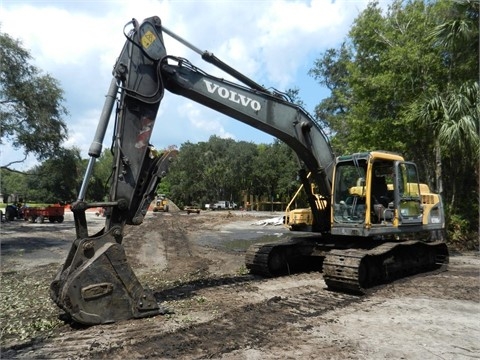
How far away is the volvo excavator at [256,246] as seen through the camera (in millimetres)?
5625

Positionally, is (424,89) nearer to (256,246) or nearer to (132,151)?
(256,246)

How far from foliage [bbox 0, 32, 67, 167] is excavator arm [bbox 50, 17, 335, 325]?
17.0m

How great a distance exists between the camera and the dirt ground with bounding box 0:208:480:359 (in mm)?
4809

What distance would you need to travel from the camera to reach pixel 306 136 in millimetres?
8555

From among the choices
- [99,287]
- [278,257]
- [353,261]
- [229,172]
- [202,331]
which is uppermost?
[229,172]

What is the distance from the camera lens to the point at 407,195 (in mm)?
8961

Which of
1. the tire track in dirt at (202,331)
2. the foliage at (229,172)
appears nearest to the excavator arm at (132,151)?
the tire track in dirt at (202,331)

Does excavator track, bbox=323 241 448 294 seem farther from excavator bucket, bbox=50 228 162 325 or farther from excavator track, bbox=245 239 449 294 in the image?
excavator bucket, bbox=50 228 162 325

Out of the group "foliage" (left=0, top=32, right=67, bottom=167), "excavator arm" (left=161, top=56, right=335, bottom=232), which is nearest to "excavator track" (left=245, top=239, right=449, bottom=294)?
"excavator arm" (left=161, top=56, right=335, bottom=232)

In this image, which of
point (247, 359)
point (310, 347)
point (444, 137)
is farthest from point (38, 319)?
point (444, 137)

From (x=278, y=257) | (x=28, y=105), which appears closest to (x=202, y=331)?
(x=278, y=257)

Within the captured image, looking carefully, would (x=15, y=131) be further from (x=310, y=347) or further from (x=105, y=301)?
(x=310, y=347)

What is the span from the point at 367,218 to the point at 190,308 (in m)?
3.84

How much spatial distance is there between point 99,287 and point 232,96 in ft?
12.4
